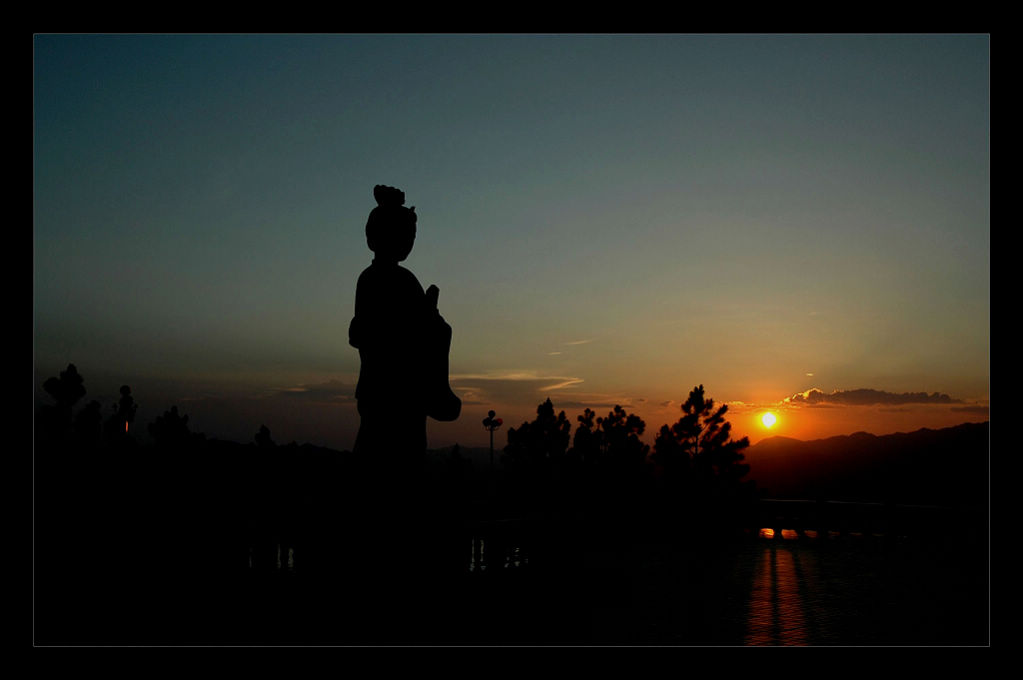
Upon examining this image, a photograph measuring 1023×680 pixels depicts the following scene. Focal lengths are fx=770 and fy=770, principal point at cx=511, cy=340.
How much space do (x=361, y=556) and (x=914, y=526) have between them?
1696 centimetres

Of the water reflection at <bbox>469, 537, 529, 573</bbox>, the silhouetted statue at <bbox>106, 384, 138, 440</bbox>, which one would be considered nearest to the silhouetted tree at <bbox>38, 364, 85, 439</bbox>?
the silhouetted statue at <bbox>106, 384, 138, 440</bbox>

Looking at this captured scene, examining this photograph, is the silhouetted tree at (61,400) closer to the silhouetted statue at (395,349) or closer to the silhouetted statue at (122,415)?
the silhouetted statue at (122,415)

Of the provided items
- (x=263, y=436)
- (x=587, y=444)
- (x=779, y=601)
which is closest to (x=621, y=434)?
(x=587, y=444)

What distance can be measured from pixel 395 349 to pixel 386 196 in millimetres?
1397

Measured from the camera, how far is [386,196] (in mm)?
6941

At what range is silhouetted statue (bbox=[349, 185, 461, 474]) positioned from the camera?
6.67 m

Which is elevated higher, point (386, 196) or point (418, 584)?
point (386, 196)

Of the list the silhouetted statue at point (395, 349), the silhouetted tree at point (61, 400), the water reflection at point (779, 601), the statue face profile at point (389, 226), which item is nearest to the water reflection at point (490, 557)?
the water reflection at point (779, 601)

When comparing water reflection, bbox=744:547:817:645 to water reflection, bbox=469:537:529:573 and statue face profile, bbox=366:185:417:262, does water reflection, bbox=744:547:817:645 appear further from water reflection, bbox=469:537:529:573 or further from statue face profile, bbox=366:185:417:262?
statue face profile, bbox=366:185:417:262

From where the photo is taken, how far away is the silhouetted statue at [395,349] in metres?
6.67

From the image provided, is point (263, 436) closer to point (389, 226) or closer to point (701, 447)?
point (701, 447)

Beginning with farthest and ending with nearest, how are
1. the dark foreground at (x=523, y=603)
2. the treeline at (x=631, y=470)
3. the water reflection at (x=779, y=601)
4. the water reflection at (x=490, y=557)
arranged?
the treeline at (x=631, y=470), the water reflection at (x=490, y=557), the water reflection at (x=779, y=601), the dark foreground at (x=523, y=603)

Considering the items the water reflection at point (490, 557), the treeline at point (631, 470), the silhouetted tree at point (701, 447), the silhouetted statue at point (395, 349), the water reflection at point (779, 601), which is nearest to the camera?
the silhouetted statue at point (395, 349)

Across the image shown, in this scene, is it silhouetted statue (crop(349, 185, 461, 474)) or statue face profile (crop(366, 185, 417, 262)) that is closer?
silhouetted statue (crop(349, 185, 461, 474))
